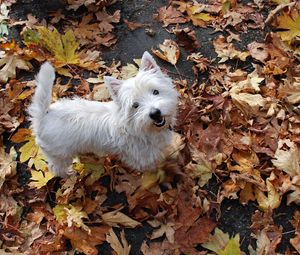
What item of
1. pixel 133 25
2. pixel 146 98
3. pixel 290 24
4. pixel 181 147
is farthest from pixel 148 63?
pixel 290 24

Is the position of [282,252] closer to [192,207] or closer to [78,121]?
[192,207]

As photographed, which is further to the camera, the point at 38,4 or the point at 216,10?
the point at 38,4

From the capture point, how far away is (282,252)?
3268 mm

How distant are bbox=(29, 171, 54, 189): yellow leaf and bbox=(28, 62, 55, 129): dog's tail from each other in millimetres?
569

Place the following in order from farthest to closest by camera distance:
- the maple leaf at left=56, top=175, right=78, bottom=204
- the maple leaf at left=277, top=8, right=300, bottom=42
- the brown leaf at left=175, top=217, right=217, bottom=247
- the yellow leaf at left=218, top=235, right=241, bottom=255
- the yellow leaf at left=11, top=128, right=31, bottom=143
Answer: the maple leaf at left=277, top=8, right=300, bottom=42 < the yellow leaf at left=11, top=128, right=31, bottom=143 < the maple leaf at left=56, top=175, right=78, bottom=204 < the brown leaf at left=175, top=217, right=217, bottom=247 < the yellow leaf at left=218, top=235, right=241, bottom=255

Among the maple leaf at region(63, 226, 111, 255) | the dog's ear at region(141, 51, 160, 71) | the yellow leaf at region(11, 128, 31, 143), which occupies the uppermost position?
the dog's ear at region(141, 51, 160, 71)

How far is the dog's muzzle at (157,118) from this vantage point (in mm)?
3100

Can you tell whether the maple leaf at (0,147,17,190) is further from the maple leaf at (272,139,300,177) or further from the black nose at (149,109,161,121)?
the maple leaf at (272,139,300,177)

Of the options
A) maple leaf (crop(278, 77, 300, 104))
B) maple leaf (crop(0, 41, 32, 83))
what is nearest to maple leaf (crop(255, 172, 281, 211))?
maple leaf (crop(278, 77, 300, 104))

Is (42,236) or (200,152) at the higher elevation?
(200,152)

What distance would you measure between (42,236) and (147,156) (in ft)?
3.41

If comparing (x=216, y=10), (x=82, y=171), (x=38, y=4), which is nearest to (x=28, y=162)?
(x=82, y=171)

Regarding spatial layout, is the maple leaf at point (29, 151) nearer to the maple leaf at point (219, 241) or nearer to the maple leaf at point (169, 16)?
the maple leaf at point (219, 241)

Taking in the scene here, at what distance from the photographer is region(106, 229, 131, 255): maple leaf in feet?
11.0
